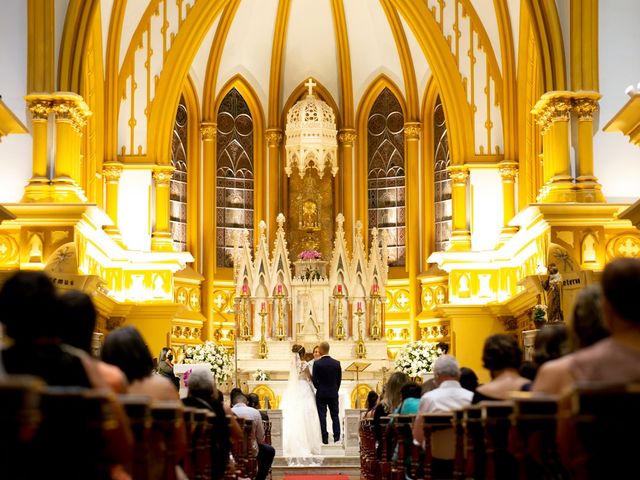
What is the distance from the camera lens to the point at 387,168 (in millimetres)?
27844

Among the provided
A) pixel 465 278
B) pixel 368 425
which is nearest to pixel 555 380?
pixel 368 425

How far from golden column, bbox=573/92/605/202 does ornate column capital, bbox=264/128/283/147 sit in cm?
945

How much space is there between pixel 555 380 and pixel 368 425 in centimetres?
917

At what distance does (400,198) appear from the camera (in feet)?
91.1

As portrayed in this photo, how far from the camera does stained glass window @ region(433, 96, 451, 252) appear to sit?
2681cm

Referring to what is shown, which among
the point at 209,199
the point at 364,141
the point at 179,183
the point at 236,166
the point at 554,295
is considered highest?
the point at 364,141

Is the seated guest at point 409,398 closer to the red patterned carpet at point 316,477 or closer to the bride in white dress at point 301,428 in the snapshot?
the red patterned carpet at point 316,477

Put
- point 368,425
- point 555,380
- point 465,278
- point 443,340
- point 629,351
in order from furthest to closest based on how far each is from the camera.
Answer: point 443,340 → point 465,278 → point 368,425 → point 555,380 → point 629,351

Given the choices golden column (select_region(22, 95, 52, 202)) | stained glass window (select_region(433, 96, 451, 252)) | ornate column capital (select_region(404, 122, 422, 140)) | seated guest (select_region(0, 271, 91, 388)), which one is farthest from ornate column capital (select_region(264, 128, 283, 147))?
seated guest (select_region(0, 271, 91, 388))

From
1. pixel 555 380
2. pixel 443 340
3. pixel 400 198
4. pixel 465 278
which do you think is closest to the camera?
pixel 555 380

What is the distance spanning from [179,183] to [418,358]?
7.08 meters

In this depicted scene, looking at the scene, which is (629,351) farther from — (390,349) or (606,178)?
(390,349)

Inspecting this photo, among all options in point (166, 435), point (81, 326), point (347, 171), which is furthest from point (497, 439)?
point (347, 171)

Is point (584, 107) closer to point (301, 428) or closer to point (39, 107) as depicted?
point (301, 428)
